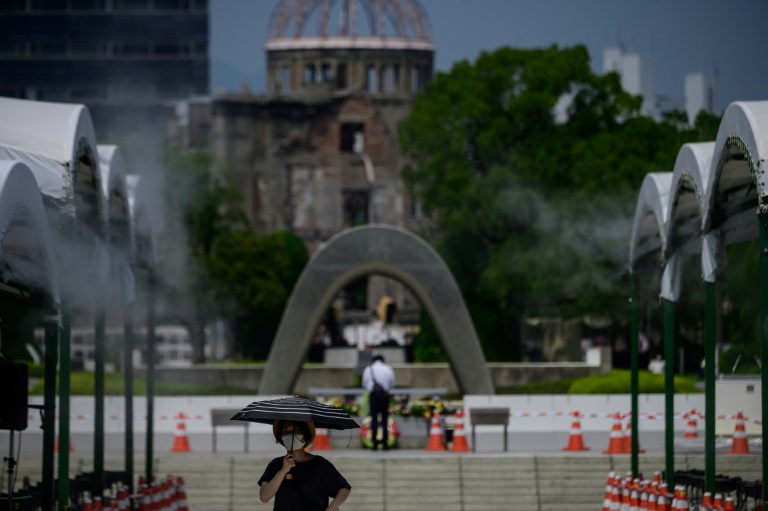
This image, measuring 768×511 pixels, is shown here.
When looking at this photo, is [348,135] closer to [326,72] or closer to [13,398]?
[326,72]

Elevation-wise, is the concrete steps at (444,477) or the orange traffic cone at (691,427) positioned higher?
the orange traffic cone at (691,427)

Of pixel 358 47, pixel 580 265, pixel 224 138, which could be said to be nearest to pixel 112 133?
pixel 224 138

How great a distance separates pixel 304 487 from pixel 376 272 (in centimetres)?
3171

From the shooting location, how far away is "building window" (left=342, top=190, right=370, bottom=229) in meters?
109

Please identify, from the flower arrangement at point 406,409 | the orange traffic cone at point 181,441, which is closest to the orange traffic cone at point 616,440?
the flower arrangement at point 406,409

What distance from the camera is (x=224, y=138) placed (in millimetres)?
107688

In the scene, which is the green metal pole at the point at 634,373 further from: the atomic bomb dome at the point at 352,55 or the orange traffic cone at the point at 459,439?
the atomic bomb dome at the point at 352,55

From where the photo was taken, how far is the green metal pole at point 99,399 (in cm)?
2428

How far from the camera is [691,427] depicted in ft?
121

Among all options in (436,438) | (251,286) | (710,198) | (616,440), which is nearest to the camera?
(710,198)

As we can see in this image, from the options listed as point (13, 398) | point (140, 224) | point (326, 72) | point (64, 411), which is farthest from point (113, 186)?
point (326, 72)

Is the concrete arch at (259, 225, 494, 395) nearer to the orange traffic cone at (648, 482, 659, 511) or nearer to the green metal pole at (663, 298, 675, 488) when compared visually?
the green metal pole at (663, 298, 675, 488)

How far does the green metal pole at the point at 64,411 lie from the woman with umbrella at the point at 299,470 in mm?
7669

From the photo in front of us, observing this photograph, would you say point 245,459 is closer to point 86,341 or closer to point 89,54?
point 86,341
